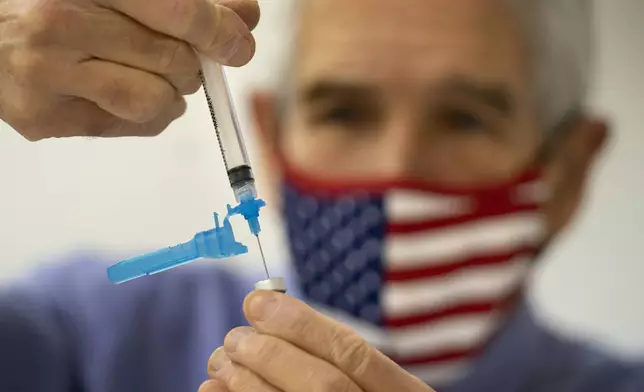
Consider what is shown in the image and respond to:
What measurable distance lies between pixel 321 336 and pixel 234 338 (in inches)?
2.6

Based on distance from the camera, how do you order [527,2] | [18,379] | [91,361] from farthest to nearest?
[527,2] → [91,361] → [18,379]

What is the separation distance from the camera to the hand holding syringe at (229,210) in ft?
1.56

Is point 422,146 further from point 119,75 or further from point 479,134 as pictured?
point 119,75

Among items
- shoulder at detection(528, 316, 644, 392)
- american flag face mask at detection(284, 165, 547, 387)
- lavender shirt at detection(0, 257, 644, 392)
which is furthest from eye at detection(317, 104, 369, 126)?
shoulder at detection(528, 316, 644, 392)

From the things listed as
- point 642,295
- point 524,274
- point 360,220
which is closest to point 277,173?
point 360,220

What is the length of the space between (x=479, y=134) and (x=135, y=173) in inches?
23.4

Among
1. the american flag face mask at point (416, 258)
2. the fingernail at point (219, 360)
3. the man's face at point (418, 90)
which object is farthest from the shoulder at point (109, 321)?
the fingernail at point (219, 360)

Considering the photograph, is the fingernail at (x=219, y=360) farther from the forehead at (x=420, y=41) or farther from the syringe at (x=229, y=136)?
the forehead at (x=420, y=41)

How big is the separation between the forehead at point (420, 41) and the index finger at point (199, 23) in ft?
1.85

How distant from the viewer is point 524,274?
1058 mm

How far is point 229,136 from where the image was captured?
503mm

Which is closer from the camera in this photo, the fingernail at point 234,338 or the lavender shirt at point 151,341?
the fingernail at point 234,338

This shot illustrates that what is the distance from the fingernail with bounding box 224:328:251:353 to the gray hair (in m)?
0.69

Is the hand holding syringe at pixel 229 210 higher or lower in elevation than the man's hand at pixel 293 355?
higher
